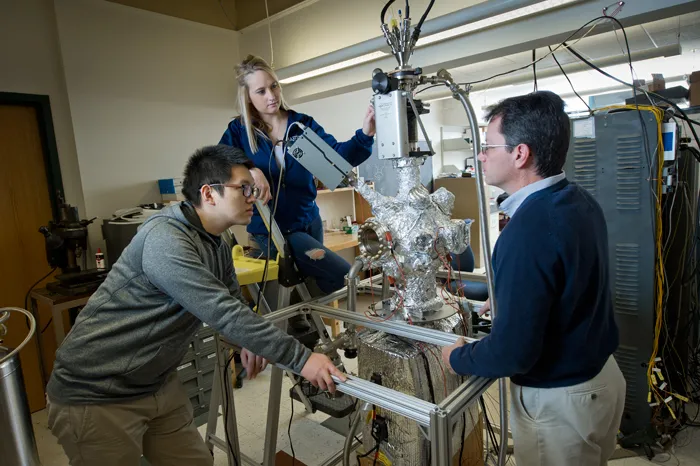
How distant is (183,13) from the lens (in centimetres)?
327

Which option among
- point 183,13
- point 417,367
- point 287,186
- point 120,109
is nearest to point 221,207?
point 287,186

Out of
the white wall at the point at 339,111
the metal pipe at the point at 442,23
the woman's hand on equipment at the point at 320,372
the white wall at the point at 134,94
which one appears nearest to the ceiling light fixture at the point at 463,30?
the metal pipe at the point at 442,23

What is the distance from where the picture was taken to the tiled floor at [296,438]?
190 cm

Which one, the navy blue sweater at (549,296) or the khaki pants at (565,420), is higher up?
the navy blue sweater at (549,296)

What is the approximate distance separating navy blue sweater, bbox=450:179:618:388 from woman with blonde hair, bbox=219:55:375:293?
0.70m

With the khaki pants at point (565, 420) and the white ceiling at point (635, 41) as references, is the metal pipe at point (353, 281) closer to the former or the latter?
the khaki pants at point (565, 420)

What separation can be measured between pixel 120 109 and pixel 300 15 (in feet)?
5.19

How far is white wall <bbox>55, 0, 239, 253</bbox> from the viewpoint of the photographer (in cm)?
276

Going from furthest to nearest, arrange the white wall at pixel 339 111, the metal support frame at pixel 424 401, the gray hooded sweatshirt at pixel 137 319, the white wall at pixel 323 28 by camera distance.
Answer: the white wall at pixel 339 111 → the white wall at pixel 323 28 → the gray hooded sweatshirt at pixel 137 319 → the metal support frame at pixel 424 401

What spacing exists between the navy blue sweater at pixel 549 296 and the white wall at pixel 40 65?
111 inches

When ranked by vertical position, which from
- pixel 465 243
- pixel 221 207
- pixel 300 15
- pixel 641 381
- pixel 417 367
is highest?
pixel 300 15

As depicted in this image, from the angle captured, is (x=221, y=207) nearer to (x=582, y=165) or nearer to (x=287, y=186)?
(x=287, y=186)

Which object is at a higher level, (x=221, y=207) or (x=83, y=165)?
(x=83, y=165)

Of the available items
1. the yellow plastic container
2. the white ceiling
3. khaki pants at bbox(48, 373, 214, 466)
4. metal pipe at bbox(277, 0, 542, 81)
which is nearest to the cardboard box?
metal pipe at bbox(277, 0, 542, 81)
